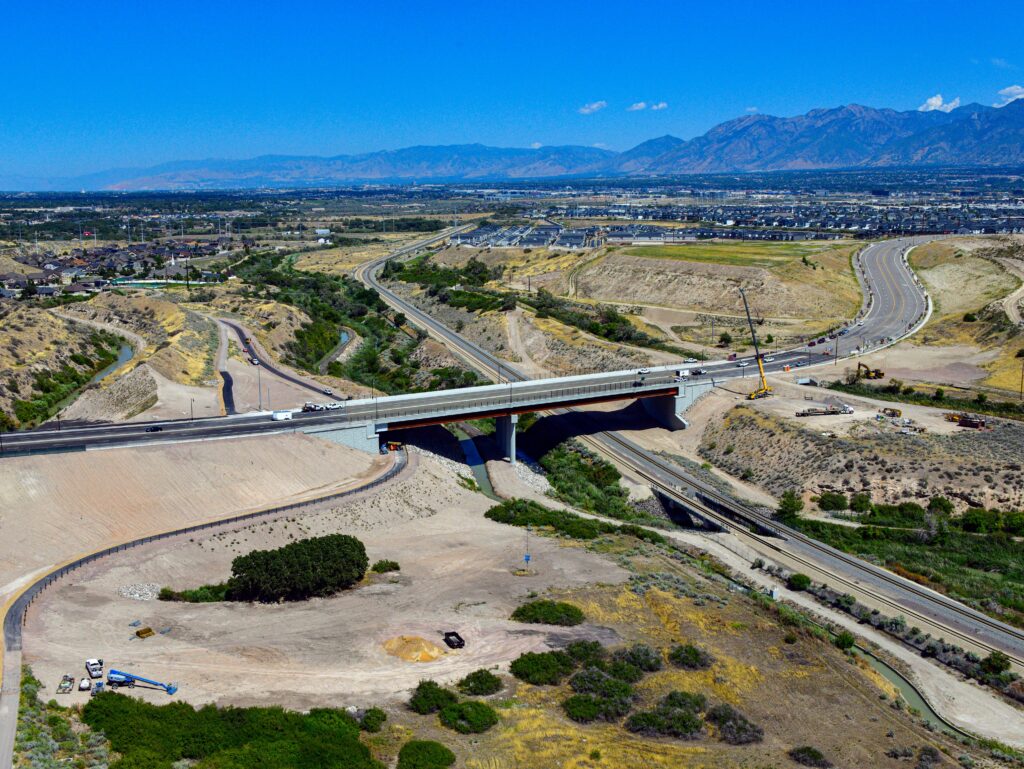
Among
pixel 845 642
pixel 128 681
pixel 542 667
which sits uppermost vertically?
pixel 128 681

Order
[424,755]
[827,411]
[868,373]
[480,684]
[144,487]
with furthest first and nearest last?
1. [868,373]
2. [827,411]
3. [144,487]
4. [480,684]
5. [424,755]

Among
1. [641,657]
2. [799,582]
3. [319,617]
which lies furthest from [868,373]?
[319,617]

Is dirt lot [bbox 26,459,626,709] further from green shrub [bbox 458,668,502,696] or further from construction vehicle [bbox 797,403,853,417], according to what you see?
construction vehicle [bbox 797,403,853,417]

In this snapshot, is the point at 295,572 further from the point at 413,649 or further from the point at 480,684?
the point at 480,684

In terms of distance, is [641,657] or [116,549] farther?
[116,549]

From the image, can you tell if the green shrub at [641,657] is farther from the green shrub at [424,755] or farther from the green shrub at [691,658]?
the green shrub at [424,755]

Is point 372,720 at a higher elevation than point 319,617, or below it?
higher

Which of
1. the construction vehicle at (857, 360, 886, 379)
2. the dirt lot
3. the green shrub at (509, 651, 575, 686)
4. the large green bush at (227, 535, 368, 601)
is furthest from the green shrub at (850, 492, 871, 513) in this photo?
the large green bush at (227, 535, 368, 601)

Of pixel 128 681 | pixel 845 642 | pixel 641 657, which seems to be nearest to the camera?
pixel 128 681
